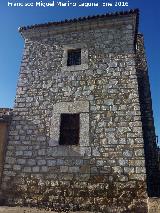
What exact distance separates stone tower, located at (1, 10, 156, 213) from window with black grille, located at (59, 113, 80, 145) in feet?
0.09

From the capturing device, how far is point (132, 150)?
6.45 meters

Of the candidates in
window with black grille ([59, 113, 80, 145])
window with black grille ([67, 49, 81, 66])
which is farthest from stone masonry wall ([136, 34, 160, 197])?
window with black grille ([67, 49, 81, 66])

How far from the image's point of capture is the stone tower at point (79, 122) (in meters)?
6.33

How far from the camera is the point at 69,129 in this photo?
714 cm

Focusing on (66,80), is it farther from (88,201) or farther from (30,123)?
(88,201)

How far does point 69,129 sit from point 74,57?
239 centimetres

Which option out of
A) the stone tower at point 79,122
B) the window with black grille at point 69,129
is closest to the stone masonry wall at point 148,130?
the stone tower at point 79,122

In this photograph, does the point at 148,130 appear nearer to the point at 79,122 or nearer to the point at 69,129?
the point at 79,122

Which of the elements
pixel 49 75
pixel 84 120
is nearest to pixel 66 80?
pixel 49 75

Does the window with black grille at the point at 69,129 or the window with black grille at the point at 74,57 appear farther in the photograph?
the window with black grille at the point at 74,57

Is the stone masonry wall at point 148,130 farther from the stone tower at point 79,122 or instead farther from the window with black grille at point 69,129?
the window with black grille at point 69,129

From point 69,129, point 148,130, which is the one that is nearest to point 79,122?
point 69,129

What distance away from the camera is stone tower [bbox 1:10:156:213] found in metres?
6.33

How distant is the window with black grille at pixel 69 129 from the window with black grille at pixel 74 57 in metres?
1.77
